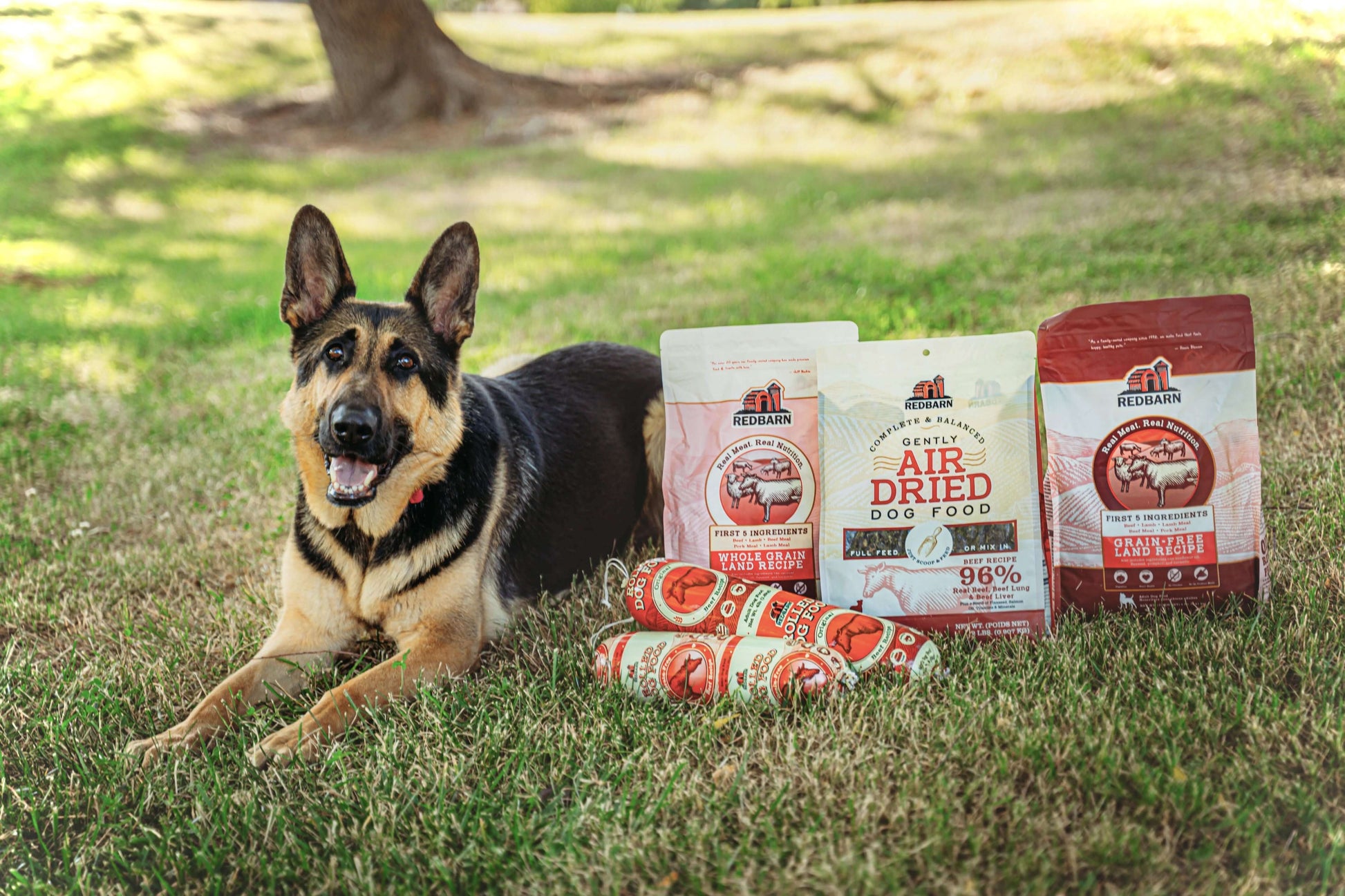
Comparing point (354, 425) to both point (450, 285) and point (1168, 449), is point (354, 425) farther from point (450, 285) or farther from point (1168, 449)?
point (1168, 449)

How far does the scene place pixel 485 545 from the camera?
10.3 ft

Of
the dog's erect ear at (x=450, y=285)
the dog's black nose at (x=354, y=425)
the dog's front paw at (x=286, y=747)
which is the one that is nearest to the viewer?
the dog's front paw at (x=286, y=747)

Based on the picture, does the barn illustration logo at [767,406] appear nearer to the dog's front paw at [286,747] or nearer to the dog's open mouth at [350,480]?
the dog's open mouth at [350,480]

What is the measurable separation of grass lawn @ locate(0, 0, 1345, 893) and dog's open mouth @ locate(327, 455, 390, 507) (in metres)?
0.62

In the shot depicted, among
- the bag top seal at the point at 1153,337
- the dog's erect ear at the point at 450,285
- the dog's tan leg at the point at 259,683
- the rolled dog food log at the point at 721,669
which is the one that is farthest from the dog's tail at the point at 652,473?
the bag top seal at the point at 1153,337

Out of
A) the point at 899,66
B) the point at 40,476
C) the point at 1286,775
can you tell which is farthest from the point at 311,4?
the point at 1286,775

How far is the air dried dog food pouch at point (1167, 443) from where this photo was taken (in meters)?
2.86

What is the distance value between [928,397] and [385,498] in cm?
181

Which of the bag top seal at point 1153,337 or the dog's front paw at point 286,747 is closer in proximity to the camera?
the dog's front paw at point 286,747

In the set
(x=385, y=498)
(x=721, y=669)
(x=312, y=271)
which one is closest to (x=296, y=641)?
(x=385, y=498)

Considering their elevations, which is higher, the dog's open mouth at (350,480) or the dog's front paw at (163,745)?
the dog's open mouth at (350,480)

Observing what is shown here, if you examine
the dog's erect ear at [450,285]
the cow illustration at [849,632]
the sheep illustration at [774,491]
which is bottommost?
the cow illustration at [849,632]

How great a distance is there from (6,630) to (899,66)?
50.3 ft

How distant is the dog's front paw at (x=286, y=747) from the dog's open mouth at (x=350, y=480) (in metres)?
0.67
